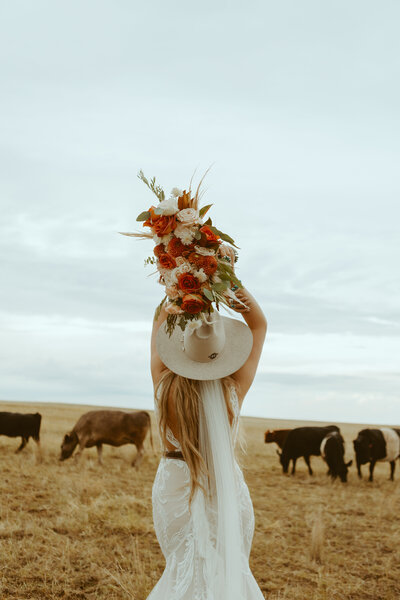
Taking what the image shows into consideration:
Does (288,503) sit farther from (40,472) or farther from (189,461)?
(189,461)

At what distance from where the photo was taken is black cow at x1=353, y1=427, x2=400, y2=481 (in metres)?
14.5

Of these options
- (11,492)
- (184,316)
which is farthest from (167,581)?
(11,492)

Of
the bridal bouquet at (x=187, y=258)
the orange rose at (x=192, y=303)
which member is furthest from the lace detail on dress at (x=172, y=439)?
the orange rose at (x=192, y=303)

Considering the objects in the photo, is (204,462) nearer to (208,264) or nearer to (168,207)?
(208,264)

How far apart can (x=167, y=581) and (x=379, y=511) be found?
28.6 ft

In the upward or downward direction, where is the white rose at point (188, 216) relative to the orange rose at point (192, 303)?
upward

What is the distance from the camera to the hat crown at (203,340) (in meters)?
2.97

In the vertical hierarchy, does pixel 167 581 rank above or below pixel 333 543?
above

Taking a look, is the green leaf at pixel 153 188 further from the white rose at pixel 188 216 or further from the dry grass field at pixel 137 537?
the dry grass field at pixel 137 537

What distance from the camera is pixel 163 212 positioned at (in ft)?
9.70

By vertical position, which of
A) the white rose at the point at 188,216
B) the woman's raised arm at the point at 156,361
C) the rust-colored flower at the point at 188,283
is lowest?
the woman's raised arm at the point at 156,361

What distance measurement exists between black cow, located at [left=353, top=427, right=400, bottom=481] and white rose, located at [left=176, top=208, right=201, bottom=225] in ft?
42.9

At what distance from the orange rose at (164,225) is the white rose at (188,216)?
6cm

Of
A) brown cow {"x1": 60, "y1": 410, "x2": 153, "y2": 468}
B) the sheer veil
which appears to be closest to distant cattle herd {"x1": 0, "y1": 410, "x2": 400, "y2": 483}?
brown cow {"x1": 60, "y1": 410, "x2": 153, "y2": 468}
